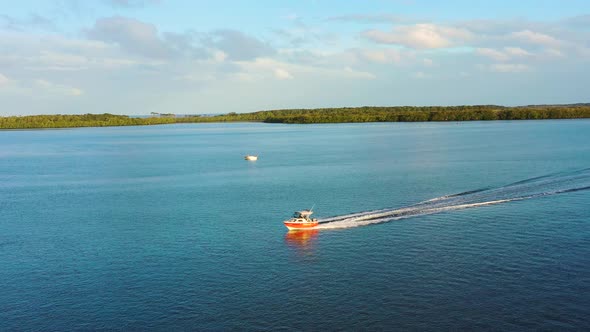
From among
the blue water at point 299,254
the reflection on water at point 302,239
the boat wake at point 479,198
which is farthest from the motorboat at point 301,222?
the blue water at point 299,254

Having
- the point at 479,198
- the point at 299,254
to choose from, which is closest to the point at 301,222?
the point at 299,254

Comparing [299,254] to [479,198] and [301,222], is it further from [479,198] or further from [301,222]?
[479,198]

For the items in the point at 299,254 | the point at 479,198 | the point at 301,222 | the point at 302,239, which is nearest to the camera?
the point at 299,254

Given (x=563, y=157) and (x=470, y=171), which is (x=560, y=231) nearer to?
(x=470, y=171)

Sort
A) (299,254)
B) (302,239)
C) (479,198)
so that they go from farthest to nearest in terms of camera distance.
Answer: (479,198) → (302,239) → (299,254)

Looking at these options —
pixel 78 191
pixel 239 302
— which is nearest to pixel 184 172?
pixel 78 191

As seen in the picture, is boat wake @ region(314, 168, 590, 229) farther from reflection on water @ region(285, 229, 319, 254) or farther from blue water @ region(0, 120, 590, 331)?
reflection on water @ region(285, 229, 319, 254)
